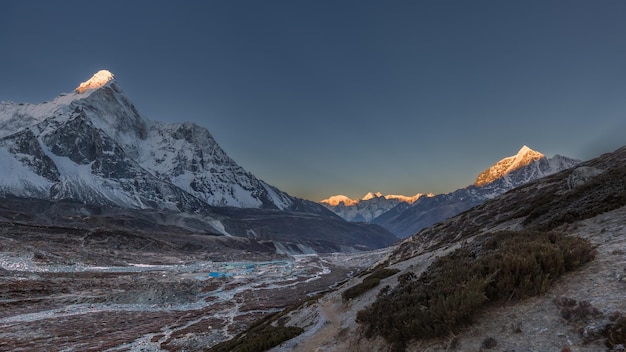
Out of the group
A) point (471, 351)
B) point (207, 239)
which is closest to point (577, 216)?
point (471, 351)

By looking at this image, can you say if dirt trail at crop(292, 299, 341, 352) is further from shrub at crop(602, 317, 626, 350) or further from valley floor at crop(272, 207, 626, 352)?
shrub at crop(602, 317, 626, 350)


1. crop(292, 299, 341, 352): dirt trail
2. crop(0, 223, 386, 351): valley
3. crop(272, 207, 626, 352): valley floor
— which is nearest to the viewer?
crop(272, 207, 626, 352): valley floor

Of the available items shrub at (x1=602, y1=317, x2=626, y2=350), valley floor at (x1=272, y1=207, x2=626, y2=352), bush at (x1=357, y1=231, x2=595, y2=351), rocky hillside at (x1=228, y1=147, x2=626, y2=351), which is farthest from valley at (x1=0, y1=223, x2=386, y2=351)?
shrub at (x1=602, y1=317, x2=626, y2=350)

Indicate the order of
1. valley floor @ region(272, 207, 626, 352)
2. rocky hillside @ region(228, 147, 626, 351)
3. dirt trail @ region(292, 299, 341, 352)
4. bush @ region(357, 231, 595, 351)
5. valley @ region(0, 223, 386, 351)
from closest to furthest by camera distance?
valley floor @ region(272, 207, 626, 352) < rocky hillside @ region(228, 147, 626, 351) < bush @ region(357, 231, 595, 351) < dirt trail @ region(292, 299, 341, 352) < valley @ region(0, 223, 386, 351)

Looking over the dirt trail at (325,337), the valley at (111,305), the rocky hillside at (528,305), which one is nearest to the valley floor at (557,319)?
the rocky hillside at (528,305)

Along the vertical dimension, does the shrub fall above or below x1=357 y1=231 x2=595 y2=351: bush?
below

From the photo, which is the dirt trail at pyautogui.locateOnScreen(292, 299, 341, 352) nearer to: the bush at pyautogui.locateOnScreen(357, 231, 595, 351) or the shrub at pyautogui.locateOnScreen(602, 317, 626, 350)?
the bush at pyautogui.locateOnScreen(357, 231, 595, 351)

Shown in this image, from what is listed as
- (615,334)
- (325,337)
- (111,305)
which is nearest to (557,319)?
(615,334)

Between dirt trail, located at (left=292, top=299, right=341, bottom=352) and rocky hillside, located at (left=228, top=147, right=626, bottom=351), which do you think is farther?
dirt trail, located at (left=292, top=299, right=341, bottom=352)

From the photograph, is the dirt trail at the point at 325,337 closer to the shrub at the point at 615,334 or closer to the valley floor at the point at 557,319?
the valley floor at the point at 557,319

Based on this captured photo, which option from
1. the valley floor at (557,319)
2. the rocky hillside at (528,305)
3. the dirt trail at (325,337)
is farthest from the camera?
the dirt trail at (325,337)

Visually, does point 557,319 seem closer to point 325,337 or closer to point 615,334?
point 615,334
